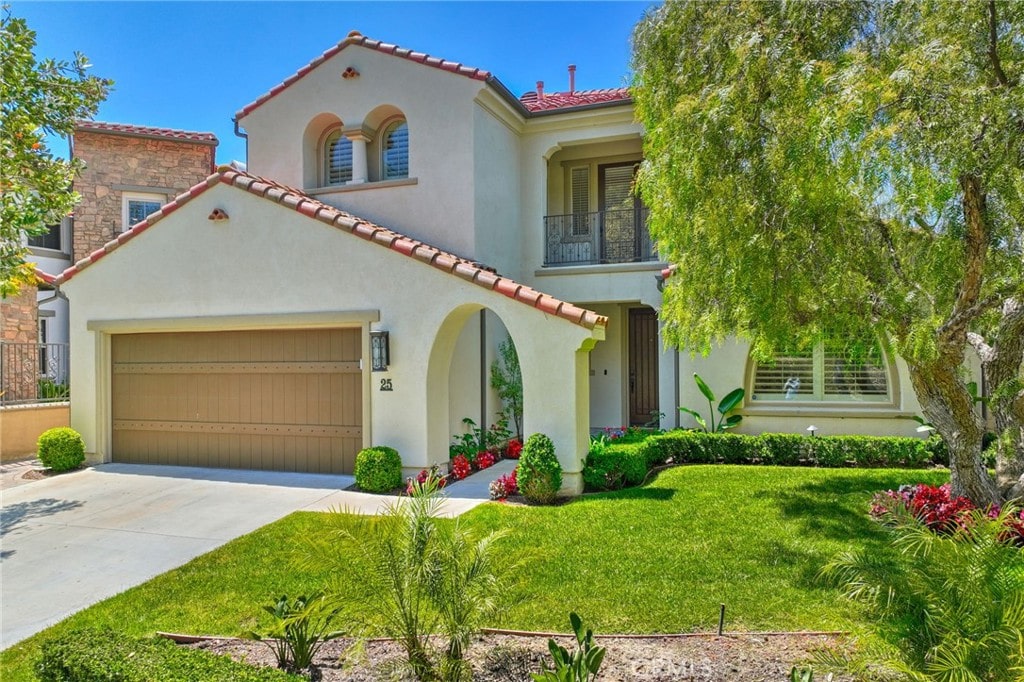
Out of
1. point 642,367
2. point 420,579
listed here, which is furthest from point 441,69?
point 420,579

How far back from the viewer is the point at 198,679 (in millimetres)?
3518

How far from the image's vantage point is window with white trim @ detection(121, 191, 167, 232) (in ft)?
64.0

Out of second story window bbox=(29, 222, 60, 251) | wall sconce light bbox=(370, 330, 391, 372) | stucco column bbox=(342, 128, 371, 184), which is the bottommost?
wall sconce light bbox=(370, 330, 391, 372)

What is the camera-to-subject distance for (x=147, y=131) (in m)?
19.4

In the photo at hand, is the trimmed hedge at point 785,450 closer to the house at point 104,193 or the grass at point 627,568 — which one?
the grass at point 627,568

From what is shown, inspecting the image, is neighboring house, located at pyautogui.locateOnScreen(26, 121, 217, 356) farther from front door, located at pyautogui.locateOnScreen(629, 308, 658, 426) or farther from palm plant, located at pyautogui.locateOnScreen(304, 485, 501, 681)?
palm plant, located at pyautogui.locateOnScreen(304, 485, 501, 681)

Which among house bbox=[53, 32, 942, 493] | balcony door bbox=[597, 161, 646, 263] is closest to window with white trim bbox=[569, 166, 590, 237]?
house bbox=[53, 32, 942, 493]

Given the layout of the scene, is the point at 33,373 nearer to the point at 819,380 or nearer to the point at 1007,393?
the point at 819,380

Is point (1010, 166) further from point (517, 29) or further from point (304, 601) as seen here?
point (517, 29)

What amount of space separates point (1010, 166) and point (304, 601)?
7.19 metres

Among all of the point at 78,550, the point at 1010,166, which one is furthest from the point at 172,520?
the point at 1010,166

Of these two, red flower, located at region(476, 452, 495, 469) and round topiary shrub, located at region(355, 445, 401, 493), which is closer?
round topiary shrub, located at region(355, 445, 401, 493)

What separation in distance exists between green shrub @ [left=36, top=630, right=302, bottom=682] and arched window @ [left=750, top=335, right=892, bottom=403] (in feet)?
36.7

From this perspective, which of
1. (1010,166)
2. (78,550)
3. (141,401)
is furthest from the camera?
(141,401)
